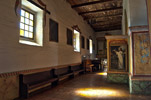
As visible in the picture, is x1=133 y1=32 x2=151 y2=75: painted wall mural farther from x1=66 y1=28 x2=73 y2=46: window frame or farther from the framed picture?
x1=66 y1=28 x2=73 y2=46: window frame

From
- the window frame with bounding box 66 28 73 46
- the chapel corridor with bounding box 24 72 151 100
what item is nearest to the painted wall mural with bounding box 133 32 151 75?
the chapel corridor with bounding box 24 72 151 100

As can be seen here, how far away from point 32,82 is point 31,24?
2.23 m

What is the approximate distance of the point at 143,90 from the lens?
14.2 ft

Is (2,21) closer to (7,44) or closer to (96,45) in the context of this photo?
(7,44)

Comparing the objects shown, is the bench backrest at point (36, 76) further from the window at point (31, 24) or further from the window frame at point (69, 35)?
the window frame at point (69, 35)

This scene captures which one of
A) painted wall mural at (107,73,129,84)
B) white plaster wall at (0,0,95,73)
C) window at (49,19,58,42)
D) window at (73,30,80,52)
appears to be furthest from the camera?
window at (73,30,80,52)

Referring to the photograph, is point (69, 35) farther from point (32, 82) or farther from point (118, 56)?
point (32, 82)

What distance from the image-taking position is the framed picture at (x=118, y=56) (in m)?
6.22

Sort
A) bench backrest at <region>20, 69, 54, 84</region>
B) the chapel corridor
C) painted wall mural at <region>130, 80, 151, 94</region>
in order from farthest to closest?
painted wall mural at <region>130, 80, 151, 94</region> < bench backrest at <region>20, 69, 54, 84</region> < the chapel corridor

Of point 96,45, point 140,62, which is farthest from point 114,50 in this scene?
point 96,45

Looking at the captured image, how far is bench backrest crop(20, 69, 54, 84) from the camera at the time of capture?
4.17m

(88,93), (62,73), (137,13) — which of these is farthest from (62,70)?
(137,13)

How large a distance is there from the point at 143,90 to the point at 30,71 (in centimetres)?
397

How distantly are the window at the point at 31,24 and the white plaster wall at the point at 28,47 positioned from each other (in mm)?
270
